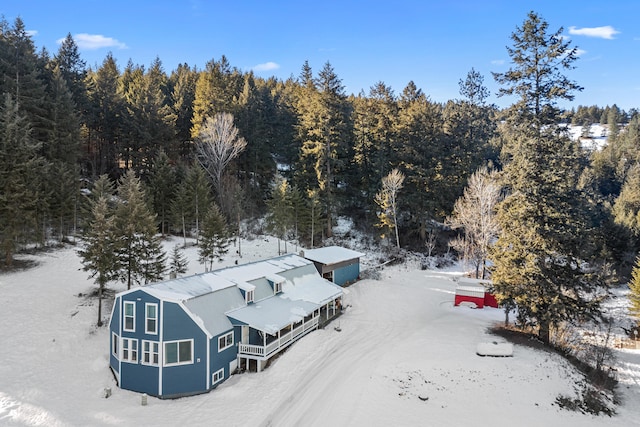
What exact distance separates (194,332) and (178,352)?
1.23 meters

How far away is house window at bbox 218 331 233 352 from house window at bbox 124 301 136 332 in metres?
4.40

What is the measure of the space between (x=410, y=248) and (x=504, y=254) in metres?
22.3

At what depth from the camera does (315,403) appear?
56.7ft

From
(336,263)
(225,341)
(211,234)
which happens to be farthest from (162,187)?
(225,341)

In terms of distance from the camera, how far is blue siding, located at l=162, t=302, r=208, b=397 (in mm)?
18922

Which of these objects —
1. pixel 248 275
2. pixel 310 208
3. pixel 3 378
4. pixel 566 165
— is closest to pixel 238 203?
pixel 310 208

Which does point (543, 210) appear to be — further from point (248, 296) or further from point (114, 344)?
point (114, 344)

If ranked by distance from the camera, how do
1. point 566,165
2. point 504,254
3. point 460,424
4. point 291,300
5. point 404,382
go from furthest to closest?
point 291,300, point 504,254, point 566,165, point 404,382, point 460,424

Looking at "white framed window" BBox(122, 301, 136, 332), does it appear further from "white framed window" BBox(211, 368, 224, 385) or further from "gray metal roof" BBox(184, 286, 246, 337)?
"white framed window" BBox(211, 368, 224, 385)

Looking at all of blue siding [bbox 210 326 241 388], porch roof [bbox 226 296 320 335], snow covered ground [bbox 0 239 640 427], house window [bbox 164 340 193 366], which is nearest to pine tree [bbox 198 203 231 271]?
snow covered ground [bbox 0 239 640 427]

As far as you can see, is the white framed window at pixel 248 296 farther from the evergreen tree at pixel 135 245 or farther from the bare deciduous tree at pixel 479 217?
the bare deciduous tree at pixel 479 217

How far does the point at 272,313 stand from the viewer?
22.7 metres

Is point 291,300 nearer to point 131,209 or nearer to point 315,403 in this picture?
point 315,403

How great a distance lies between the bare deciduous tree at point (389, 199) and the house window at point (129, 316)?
29015mm
